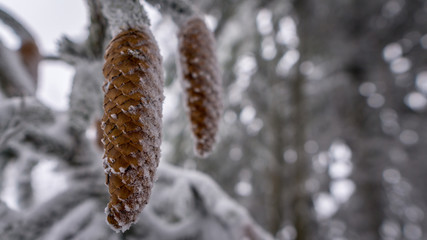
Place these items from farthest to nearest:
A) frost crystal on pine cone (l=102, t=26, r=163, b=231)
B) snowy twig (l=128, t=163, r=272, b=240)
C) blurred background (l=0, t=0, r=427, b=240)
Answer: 1. blurred background (l=0, t=0, r=427, b=240)
2. snowy twig (l=128, t=163, r=272, b=240)
3. frost crystal on pine cone (l=102, t=26, r=163, b=231)

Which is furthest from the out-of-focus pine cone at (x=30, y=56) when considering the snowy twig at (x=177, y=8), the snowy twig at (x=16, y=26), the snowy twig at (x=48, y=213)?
the snowy twig at (x=177, y=8)

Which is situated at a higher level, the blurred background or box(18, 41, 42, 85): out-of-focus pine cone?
box(18, 41, 42, 85): out-of-focus pine cone

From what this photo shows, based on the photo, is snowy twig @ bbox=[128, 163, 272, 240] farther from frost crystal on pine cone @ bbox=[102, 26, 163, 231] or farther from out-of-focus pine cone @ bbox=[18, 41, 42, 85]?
out-of-focus pine cone @ bbox=[18, 41, 42, 85]

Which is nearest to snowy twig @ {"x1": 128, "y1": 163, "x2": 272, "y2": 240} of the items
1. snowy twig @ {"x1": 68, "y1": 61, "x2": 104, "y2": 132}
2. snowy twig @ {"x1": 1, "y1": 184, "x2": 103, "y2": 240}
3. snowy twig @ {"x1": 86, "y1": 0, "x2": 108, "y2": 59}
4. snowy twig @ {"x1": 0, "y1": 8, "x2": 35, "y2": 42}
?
snowy twig @ {"x1": 1, "y1": 184, "x2": 103, "y2": 240}

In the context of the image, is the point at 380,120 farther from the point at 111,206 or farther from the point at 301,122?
the point at 111,206

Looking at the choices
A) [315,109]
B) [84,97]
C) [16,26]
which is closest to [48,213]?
[84,97]

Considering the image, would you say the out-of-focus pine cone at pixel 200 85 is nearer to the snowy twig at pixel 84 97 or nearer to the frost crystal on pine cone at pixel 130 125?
the frost crystal on pine cone at pixel 130 125

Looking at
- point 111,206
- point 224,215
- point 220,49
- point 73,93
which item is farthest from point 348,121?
point 111,206
